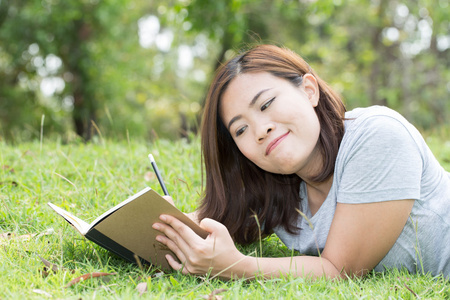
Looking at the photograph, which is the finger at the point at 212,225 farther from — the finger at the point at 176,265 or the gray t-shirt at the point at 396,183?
Result: the gray t-shirt at the point at 396,183

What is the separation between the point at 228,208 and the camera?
2572mm

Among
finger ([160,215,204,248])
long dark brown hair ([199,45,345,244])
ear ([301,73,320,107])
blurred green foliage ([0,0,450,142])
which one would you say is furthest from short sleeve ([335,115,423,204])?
blurred green foliage ([0,0,450,142])

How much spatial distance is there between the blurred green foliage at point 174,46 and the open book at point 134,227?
20.6 ft

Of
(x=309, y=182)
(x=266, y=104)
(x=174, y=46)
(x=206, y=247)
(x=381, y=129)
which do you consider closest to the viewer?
(x=206, y=247)

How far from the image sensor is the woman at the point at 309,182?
6.50ft

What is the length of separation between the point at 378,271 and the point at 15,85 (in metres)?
13.6

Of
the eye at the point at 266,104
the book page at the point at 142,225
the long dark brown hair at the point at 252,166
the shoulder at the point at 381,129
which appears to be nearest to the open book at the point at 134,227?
the book page at the point at 142,225

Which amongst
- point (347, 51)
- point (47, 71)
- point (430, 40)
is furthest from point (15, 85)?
point (430, 40)

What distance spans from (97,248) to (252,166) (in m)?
0.93

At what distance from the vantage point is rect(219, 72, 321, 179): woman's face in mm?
2109

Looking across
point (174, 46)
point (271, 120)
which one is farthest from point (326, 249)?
point (174, 46)

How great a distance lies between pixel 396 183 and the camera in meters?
1.97

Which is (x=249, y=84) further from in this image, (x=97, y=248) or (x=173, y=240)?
(x=97, y=248)

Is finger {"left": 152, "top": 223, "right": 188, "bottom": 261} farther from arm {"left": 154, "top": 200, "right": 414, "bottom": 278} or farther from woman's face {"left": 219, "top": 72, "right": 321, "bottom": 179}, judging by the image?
woman's face {"left": 219, "top": 72, "right": 321, "bottom": 179}
